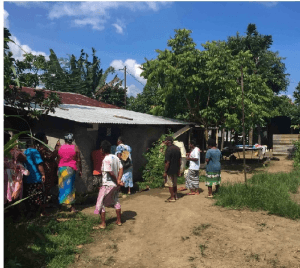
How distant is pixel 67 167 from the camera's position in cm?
623

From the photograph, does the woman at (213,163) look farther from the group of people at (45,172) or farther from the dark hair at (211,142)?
the group of people at (45,172)

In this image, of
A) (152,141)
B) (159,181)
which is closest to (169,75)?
(152,141)

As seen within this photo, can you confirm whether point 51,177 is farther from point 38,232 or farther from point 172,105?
point 172,105

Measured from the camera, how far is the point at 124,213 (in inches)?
263

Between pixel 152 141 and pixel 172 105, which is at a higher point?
pixel 172 105

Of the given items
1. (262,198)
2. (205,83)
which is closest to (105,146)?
(262,198)

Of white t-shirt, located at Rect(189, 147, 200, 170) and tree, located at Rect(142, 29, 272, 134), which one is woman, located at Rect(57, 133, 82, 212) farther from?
tree, located at Rect(142, 29, 272, 134)

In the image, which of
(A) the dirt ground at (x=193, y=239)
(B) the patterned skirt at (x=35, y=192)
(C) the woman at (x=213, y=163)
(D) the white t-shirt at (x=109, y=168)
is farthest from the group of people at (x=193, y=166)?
(B) the patterned skirt at (x=35, y=192)

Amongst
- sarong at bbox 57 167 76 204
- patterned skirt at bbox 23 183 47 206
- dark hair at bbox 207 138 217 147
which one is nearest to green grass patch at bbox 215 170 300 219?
dark hair at bbox 207 138 217 147

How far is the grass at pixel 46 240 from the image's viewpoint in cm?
408

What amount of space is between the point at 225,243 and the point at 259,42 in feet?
75.7

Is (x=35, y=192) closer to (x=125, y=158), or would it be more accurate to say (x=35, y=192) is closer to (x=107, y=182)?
(x=107, y=182)

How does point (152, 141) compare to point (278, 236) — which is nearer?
point (278, 236)

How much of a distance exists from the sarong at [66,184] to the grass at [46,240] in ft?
1.30
